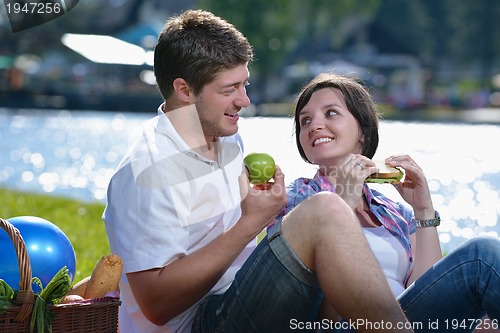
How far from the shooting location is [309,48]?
57.9 m

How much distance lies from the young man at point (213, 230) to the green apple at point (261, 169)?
0.05 metres

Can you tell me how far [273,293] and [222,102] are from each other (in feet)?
2.84

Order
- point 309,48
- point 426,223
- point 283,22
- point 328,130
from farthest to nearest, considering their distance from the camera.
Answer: point 309,48 → point 283,22 → point 328,130 → point 426,223

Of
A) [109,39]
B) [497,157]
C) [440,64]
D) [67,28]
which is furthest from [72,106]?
[440,64]

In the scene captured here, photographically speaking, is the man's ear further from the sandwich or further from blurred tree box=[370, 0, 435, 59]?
blurred tree box=[370, 0, 435, 59]

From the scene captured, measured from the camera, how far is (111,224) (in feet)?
10.1

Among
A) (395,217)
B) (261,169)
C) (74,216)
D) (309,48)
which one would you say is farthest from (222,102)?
(309,48)

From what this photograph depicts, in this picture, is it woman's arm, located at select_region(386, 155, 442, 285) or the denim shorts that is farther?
woman's arm, located at select_region(386, 155, 442, 285)

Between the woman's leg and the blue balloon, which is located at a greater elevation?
the woman's leg

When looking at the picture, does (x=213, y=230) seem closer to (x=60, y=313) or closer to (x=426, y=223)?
(x=60, y=313)

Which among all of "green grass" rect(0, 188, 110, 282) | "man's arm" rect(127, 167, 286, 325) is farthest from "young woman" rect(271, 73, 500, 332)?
"green grass" rect(0, 188, 110, 282)

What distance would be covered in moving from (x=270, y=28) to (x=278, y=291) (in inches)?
1862

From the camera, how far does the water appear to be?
1132 centimetres

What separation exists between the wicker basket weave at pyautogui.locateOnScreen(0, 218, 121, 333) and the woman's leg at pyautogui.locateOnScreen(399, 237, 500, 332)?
40.5 inches
